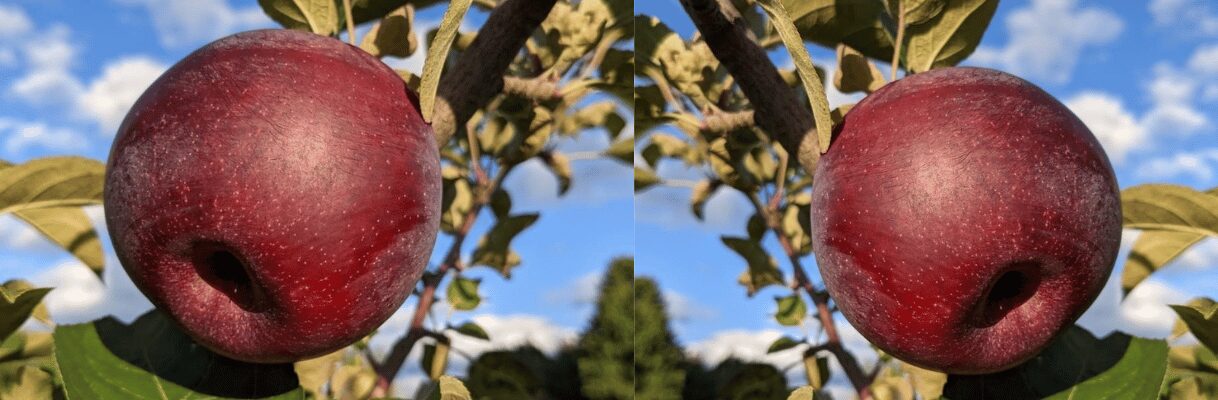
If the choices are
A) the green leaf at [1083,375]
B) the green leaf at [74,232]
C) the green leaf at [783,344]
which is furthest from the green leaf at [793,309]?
the green leaf at [74,232]

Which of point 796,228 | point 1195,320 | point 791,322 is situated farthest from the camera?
point 796,228

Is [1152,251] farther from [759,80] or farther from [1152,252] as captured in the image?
[759,80]

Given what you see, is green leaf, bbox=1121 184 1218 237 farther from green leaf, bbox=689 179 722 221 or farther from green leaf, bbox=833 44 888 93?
green leaf, bbox=689 179 722 221

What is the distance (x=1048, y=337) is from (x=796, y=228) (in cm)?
80

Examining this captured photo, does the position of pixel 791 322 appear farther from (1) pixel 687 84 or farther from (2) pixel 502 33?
(2) pixel 502 33

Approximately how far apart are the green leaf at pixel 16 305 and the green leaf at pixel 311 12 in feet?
1.37

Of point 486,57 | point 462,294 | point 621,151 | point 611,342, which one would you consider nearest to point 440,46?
point 486,57

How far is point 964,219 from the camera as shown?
2.50 feet

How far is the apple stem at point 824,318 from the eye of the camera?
4.19ft

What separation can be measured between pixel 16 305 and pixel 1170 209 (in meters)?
1.43

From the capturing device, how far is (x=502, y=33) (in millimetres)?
912

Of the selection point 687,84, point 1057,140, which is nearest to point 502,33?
point 687,84

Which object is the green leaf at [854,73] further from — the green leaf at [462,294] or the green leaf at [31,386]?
the green leaf at [31,386]

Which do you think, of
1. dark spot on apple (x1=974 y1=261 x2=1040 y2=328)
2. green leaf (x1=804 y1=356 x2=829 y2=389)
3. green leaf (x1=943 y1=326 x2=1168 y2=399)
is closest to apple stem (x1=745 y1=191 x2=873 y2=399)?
green leaf (x1=804 y1=356 x2=829 y2=389)
